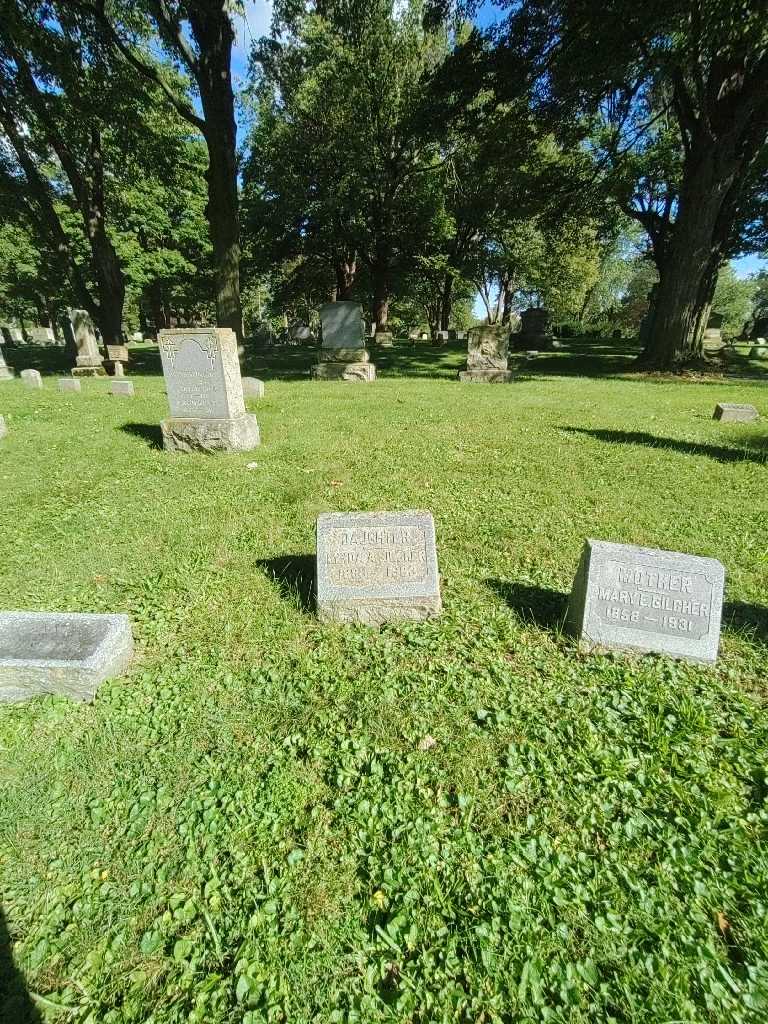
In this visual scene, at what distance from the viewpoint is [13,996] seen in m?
1.49

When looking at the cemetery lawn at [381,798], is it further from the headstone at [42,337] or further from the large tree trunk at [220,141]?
the headstone at [42,337]

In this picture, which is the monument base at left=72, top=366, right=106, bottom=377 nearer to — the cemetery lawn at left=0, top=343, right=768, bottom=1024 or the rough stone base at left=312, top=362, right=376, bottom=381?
the rough stone base at left=312, top=362, right=376, bottom=381

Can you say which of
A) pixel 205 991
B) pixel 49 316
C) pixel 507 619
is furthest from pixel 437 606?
pixel 49 316

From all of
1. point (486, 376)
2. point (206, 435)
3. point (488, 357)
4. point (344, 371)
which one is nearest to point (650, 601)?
point (206, 435)

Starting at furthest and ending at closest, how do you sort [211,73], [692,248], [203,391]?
[692,248] < [211,73] < [203,391]

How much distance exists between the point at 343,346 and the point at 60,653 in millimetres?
13372

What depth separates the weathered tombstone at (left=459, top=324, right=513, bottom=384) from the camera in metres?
13.5

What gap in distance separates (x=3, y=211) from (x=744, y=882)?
81.1ft

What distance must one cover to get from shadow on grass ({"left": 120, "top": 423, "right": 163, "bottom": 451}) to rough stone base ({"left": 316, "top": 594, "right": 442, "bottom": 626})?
17.6ft

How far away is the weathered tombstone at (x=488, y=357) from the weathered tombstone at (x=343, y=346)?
3.05 metres

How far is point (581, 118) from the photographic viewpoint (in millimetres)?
15727

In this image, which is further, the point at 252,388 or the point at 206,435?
the point at 252,388

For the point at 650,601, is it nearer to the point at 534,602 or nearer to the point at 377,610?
the point at 534,602

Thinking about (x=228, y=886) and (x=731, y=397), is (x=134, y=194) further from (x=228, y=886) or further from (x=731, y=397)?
(x=228, y=886)
